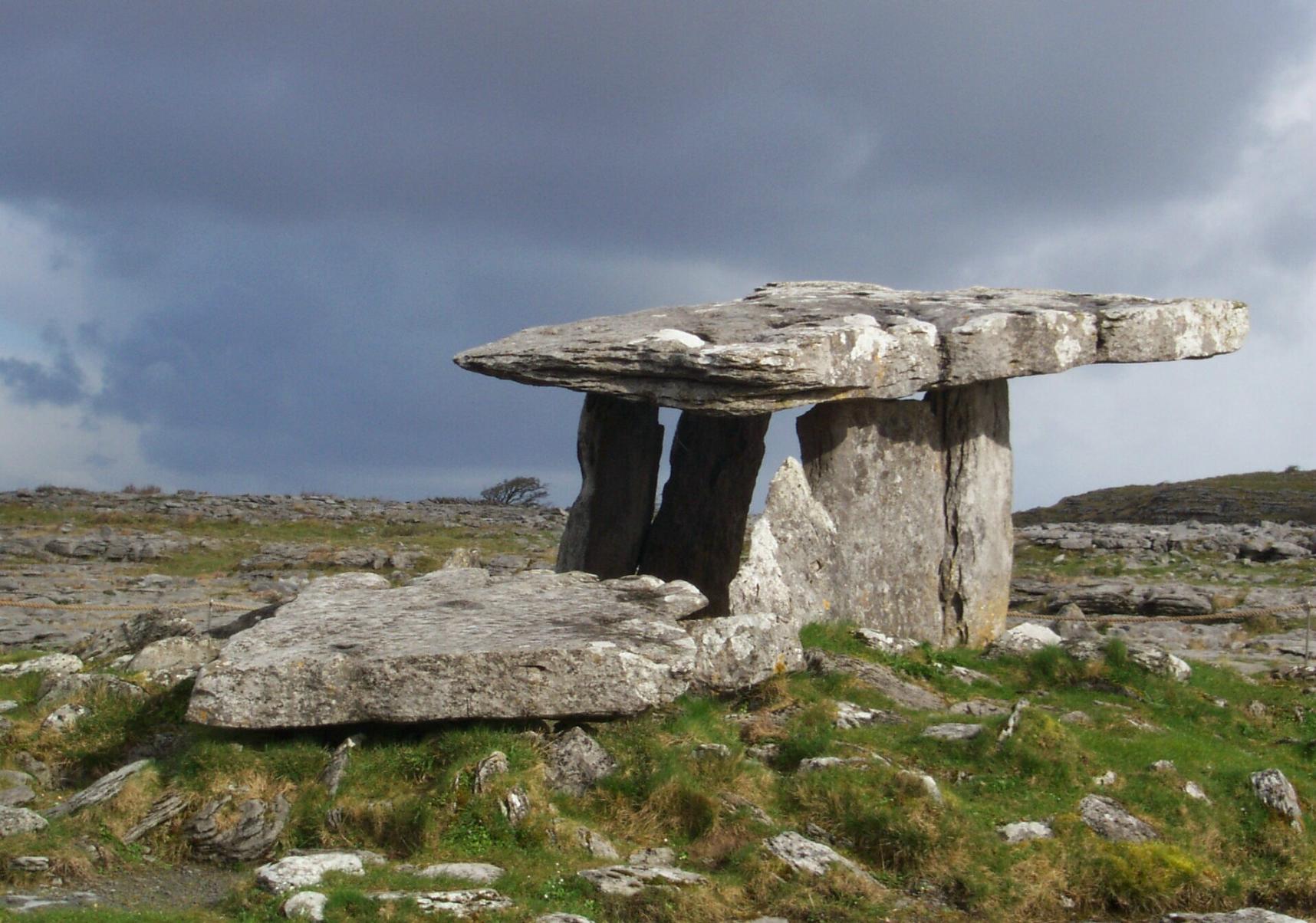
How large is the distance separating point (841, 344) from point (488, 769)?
7004 mm

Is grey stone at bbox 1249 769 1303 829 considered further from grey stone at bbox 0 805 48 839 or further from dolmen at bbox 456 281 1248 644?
grey stone at bbox 0 805 48 839

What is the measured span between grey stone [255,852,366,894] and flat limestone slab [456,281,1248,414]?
22.8ft

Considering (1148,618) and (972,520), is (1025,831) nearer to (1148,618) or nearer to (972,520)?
(972,520)

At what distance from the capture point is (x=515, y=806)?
10.0 meters

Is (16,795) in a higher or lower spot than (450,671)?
Answer: lower

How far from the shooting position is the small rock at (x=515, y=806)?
393 inches

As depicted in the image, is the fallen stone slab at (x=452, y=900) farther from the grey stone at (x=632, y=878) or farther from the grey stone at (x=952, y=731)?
the grey stone at (x=952, y=731)

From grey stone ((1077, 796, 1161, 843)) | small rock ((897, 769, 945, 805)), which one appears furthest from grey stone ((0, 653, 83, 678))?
grey stone ((1077, 796, 1161, 843))

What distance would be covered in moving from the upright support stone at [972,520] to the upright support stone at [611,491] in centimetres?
419

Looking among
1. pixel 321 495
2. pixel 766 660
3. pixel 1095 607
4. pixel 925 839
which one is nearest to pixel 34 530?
pixel 321 495

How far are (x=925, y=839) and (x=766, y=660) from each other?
317 cm

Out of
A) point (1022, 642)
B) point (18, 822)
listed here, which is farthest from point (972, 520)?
point (18, 822)

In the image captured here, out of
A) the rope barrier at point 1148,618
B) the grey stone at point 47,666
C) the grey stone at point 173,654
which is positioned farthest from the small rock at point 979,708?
the grey stone at point 47,666

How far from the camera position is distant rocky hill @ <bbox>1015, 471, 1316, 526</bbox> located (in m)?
43.1
